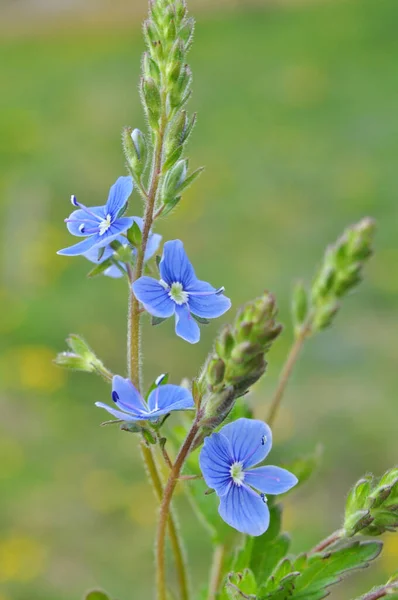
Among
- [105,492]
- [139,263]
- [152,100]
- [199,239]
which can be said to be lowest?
[139,263]

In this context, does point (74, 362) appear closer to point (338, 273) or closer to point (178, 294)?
point (178, 294)

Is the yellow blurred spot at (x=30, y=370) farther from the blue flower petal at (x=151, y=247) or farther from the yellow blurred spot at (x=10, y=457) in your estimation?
the blue flower petal at (x=151, y=247)

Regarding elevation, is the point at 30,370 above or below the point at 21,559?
above

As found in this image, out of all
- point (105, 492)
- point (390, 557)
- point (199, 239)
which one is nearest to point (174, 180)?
point (390, 557)

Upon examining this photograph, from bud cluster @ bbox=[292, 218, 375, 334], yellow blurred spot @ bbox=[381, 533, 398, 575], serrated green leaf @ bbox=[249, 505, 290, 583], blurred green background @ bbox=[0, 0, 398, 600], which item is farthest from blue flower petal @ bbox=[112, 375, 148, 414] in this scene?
yellow blurred spot @ bbox=[381, 533, 398, 575]

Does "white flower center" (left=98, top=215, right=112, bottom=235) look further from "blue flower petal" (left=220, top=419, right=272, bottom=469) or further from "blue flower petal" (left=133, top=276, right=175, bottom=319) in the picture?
"blue flower petal" (left=220, top=419, right=272, bottom=469)

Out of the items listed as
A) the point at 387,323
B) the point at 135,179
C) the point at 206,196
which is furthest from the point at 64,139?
the point at 135,179
